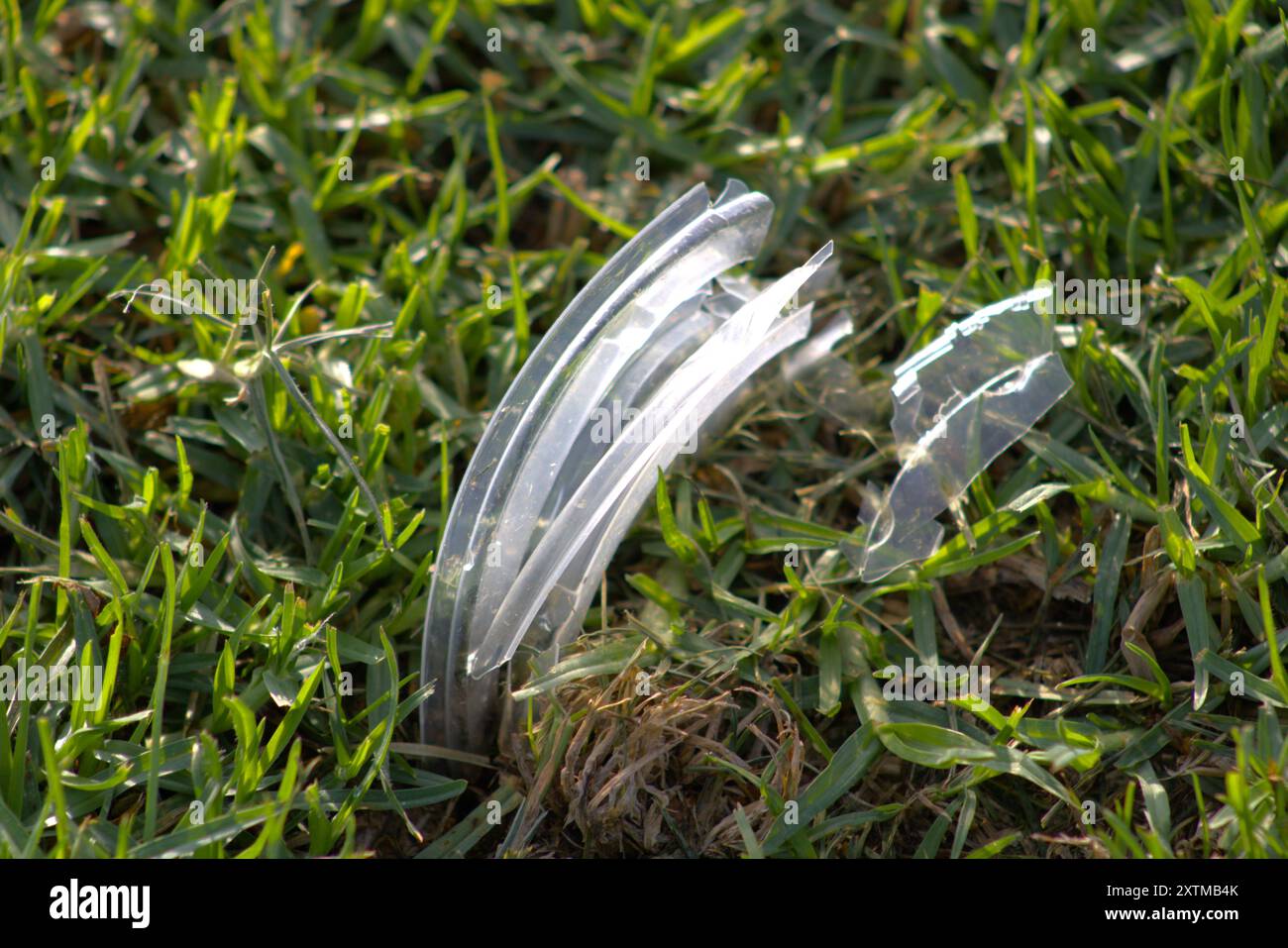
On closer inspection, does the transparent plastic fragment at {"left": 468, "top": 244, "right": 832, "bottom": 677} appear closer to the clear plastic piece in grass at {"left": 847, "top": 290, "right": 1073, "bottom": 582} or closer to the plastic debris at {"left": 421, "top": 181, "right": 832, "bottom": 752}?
the plastic debris at {"left": 421, "top": 181, "right": 832, "bottom": 752}

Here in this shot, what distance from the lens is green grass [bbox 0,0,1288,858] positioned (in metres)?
1.85

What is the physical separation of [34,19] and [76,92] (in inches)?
9.9

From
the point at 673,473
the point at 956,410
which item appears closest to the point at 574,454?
the point at 673,473

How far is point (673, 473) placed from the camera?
2.24m

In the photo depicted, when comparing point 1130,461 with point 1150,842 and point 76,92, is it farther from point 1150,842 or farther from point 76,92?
point 76,92

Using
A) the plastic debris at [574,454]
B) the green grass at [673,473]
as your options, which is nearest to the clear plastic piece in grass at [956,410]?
the green grass at [673,473]

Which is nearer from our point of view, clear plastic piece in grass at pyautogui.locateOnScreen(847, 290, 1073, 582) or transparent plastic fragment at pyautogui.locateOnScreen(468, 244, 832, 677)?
transparent plastic fragment at pyautogui.locateOnScreen(468, 244, 832, 677)

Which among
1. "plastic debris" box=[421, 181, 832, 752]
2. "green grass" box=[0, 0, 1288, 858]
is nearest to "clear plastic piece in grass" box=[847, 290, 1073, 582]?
"green grass" box=[0, 0, 1288, 858]

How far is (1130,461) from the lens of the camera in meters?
2.19

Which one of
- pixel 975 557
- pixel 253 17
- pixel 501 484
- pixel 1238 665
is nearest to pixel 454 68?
pixel 253 17

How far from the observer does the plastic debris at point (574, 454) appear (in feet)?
6.04

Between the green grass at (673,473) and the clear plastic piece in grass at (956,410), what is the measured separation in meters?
0.07

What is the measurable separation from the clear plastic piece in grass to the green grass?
7 cm

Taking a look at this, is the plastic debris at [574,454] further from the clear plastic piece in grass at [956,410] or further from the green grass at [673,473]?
the clear plastic piece in grass at [956,410]
